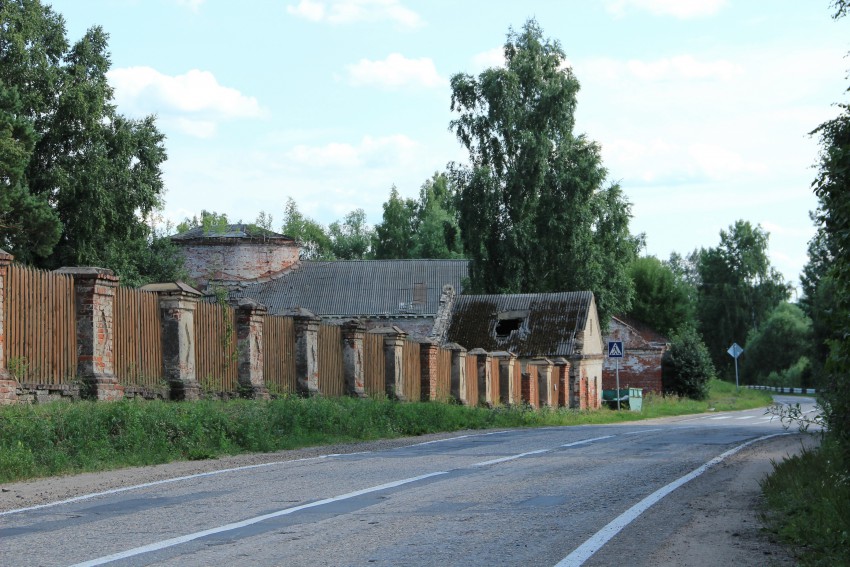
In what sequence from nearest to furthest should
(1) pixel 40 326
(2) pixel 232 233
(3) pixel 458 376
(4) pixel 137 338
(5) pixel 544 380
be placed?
(1) pixel 40 326
(4) pixel 137 338
(3) pixel 458 376
(5) pixel 544 380
(2) pixel 232 233

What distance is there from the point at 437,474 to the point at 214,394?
8698 mm

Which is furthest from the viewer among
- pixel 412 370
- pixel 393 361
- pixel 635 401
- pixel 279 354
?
→ pixel 635 401

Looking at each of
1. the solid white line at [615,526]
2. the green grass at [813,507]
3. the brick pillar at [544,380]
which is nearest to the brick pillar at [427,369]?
the brick pillar at [544,380]

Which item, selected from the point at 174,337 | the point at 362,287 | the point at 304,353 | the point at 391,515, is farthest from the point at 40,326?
the point at 362,287

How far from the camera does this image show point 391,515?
901 centimetres

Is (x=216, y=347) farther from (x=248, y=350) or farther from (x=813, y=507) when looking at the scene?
(x=813, y=507)

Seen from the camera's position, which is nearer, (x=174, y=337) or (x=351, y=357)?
(x=174, y=337)

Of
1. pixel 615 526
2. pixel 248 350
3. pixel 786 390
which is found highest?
pixel 248 350

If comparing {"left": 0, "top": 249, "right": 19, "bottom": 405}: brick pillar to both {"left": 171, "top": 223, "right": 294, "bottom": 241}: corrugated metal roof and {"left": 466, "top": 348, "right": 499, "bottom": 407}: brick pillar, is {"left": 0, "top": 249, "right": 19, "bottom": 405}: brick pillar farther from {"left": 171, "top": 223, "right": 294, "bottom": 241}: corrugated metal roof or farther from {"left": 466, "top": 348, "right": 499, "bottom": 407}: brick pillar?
{"left": 171, "top": 223, "right": 294, "bottom": 241}: corrugated metal roof

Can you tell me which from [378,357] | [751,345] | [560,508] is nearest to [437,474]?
[560,508]

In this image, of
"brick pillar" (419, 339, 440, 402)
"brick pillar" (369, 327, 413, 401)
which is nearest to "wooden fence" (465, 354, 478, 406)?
"brick pillar" (419, 339, 440, 402)

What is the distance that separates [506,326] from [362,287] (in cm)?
1220

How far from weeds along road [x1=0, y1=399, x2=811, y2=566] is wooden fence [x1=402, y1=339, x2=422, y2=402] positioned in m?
15.2

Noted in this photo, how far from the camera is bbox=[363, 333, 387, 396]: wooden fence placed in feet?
91.7
